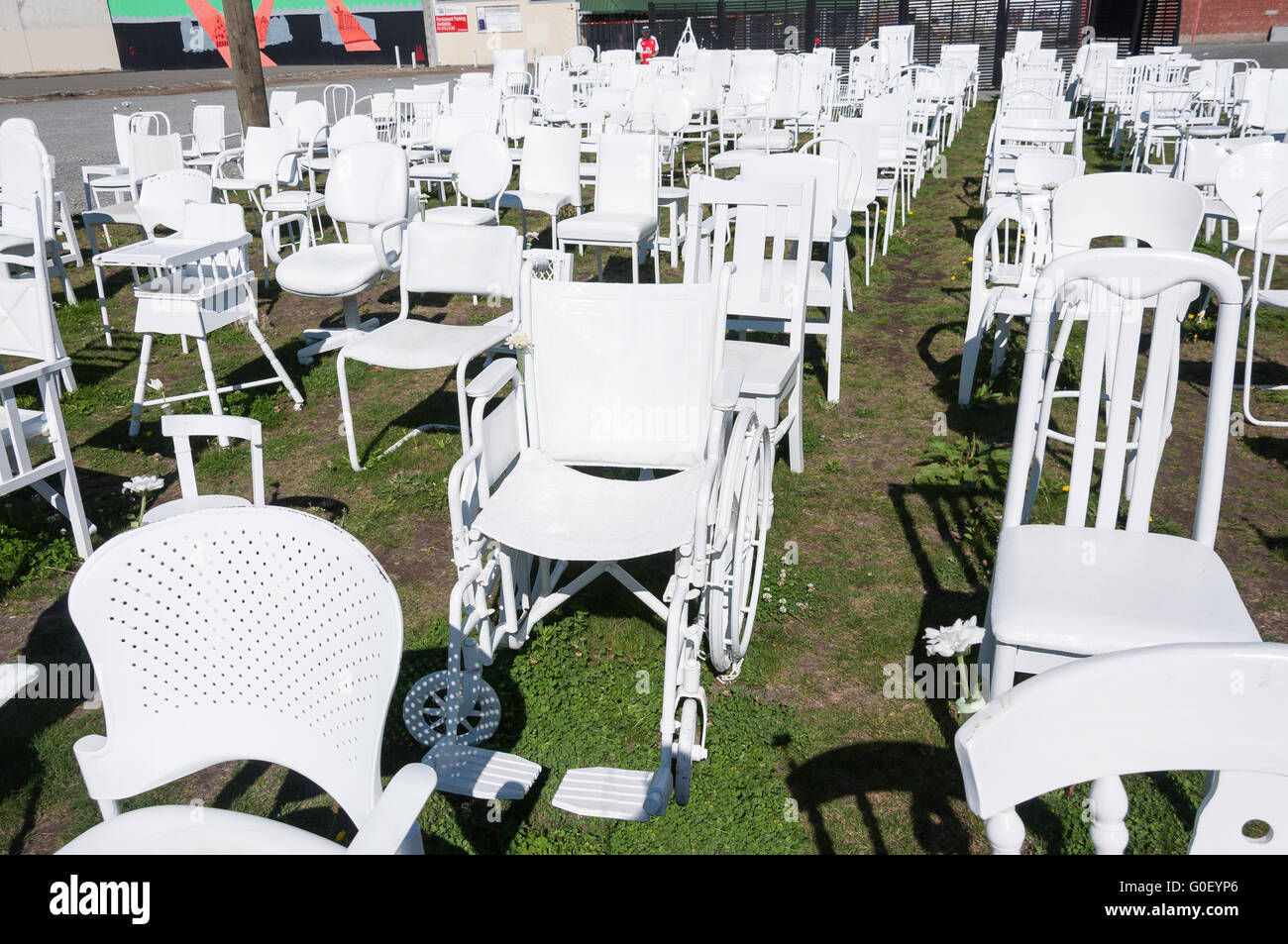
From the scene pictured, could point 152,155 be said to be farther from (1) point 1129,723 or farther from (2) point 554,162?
(1) point 1129,723

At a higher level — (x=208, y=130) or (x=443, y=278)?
(x=208, y=130)

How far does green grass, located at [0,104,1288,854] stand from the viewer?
2.54m

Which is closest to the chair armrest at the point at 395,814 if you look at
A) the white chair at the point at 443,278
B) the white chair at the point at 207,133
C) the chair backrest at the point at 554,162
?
the white chair at the point at 443,278

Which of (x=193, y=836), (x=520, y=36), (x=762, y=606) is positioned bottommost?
(x=762, y=606)

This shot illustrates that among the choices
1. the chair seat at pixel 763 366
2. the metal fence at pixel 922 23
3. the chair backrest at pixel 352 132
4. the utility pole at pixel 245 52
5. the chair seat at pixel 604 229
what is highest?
the metal fence at pixel 922 23

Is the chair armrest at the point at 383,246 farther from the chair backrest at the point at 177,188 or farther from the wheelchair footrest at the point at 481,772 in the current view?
the wheelchair footrest at the point at 481,772

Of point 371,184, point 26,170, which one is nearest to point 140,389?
point 371,184

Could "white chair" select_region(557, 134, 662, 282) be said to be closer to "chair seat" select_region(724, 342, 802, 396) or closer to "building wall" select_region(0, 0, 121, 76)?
"chair seat" select_region(724, 342, 802, 396)

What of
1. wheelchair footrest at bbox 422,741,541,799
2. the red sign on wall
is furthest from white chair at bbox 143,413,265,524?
the red sign on wall

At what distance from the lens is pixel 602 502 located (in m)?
2.99

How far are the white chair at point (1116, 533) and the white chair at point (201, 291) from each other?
3.78m

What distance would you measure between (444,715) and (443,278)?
9.01ft

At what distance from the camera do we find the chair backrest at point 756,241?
Result: 4.26m
